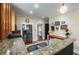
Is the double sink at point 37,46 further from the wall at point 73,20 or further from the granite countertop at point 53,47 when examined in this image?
the wall at point 73,20

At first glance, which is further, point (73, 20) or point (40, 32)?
point (40, 32)

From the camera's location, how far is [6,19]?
1.64 meters

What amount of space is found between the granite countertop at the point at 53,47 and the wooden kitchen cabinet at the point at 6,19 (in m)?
0.44

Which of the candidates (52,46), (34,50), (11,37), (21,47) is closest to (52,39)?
(52,46)

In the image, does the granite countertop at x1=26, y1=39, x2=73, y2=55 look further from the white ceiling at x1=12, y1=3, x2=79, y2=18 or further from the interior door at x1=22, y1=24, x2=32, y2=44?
the white ceiling at x1=12, y1=3, x2=79, y2=18

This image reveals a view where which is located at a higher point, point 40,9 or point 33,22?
point 40,9

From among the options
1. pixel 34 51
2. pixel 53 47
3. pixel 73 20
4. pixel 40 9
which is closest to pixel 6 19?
pixel 40 9

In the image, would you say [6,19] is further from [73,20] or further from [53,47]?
[73,20]

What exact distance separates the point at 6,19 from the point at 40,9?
0.52 m

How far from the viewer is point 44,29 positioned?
1.73 metres

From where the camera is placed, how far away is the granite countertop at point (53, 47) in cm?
166

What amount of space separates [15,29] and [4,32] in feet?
0.53

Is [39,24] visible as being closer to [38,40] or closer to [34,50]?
[38,40]

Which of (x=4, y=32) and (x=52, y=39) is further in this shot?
(x=52, y=39)
